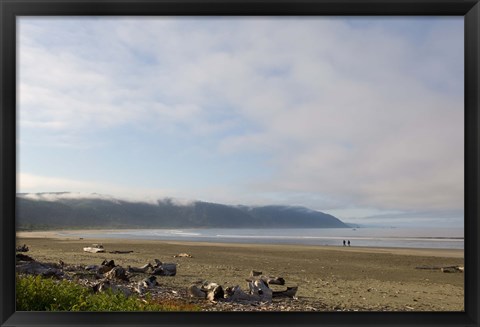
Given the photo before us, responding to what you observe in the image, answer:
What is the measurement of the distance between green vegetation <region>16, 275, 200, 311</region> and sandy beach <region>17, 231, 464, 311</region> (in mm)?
933

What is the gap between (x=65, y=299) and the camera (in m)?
1.94

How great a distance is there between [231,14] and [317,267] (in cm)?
492

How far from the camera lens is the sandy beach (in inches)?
143

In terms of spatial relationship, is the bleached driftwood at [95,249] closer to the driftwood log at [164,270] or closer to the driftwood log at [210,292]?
the driftwood log at [164,270]

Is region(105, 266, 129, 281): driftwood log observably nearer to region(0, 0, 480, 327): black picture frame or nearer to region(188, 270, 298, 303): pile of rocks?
region(188, 270, 298, 303): pile of rocks

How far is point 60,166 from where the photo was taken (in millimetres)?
3516

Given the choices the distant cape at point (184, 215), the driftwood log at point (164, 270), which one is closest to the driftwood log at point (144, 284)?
the driftwood log at point (164, 270)

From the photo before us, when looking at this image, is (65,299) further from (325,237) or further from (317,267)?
(325,237)

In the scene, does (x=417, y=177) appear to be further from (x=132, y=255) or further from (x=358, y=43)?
(x=132, y=255)

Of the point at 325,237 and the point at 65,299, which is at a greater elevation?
the point at 65,299

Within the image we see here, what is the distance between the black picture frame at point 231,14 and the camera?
1553 mm

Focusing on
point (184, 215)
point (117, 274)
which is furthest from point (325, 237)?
point (117, 274)

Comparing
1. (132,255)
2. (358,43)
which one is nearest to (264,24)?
(358,43)

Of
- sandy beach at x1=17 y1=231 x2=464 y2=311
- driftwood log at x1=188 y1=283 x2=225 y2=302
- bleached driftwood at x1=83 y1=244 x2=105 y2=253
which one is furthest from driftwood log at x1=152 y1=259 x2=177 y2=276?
bleached driftwood at x1=83 y1=244 x2=105 y2=253
